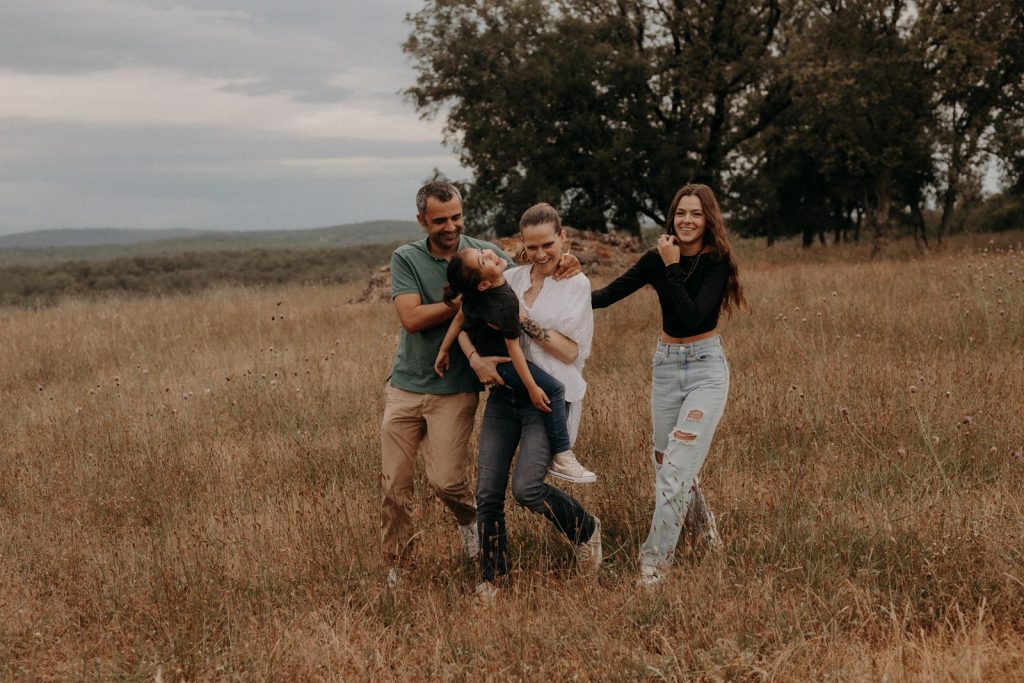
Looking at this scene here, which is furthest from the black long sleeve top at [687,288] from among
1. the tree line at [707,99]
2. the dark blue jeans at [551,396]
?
the tree line at [707,99]

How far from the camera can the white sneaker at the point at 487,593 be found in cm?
363

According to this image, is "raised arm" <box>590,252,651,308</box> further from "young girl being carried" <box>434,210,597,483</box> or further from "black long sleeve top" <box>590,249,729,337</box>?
"young girl being carried" <box>434,210,597,483</box>

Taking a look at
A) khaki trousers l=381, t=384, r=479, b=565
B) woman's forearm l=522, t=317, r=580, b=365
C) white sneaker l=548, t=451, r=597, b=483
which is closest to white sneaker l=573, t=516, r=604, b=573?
white sneaker l=548, t=451, r=597, b=483

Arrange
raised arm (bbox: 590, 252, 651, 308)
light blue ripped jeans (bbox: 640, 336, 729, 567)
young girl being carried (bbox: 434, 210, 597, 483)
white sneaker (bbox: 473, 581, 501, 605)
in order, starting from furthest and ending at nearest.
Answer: raised arm (bbox: 590, 252, 651, 308) < light blue ripped jeans (bbox: 640, 336, 729, 567) < white sneaker (bbox: 473, 581, 501, 605) < young girl being carried (bbox: 434, 210, 597, 483)

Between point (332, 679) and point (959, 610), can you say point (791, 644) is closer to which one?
point (959, 610)

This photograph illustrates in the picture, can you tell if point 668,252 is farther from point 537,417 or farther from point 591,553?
point 591,553

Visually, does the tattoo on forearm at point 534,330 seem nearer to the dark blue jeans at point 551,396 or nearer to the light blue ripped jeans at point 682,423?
the dark blue jeans at point 551,396

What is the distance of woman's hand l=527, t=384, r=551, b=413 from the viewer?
3.59 meters

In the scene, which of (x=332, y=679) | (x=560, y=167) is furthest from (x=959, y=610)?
(x=560, y=167)

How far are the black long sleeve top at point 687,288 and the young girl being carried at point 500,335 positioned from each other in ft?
1.76

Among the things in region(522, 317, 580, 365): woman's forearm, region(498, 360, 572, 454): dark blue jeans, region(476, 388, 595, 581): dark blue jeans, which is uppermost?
region(522, 317, 580, 365): woman's forearm

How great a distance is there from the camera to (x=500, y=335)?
369cm

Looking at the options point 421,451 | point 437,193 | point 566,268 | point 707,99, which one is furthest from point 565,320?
point 707,99

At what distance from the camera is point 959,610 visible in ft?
10.1
